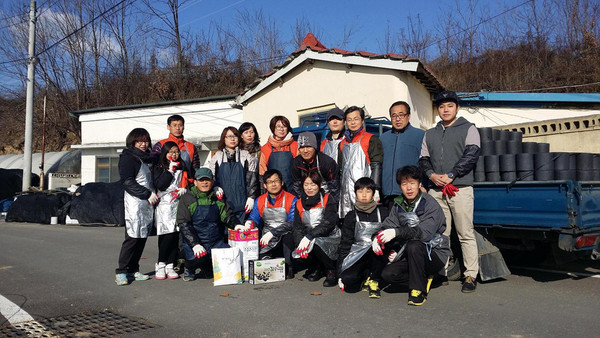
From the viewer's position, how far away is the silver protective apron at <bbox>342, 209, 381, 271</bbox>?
5215 mm

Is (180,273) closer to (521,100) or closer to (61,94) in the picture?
(521,100)

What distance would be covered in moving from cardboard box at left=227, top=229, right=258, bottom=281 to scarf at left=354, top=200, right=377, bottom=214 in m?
1.39

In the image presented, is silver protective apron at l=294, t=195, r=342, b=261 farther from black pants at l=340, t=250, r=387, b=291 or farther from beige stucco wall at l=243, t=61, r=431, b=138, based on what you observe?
beige stucco wall at l=243, t=61, r=431, b=138

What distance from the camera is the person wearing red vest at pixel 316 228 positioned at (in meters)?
5.66

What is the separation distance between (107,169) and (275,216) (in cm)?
1779

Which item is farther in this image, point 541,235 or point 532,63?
point 532,63

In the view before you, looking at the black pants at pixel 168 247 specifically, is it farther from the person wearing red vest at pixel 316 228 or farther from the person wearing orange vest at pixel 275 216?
the person wearing red vest at pixel 316 228

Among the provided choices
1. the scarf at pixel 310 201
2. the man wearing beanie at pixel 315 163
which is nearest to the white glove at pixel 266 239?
the scarf at pixel 310 201

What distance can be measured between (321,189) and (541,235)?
2.53 m

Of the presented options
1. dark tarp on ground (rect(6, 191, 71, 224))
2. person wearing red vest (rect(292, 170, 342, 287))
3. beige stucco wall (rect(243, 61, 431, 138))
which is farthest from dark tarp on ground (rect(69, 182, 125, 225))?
person wearing red vest (rect(292, 170, 342, 287))

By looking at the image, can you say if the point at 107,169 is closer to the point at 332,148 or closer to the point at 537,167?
the point at 332,148

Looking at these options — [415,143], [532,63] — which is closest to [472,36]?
[532,63]

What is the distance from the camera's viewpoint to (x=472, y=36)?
23.5 m

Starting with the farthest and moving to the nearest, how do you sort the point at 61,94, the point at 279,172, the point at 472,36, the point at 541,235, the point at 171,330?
the point at 61,94 → the point at 472,36 → the point at 279,172 → the point at 541,235 → the point at 171,330
